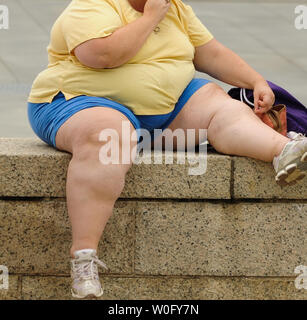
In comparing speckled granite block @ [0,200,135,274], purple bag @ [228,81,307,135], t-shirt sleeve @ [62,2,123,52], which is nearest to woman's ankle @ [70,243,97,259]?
speckled granite block @ [0,200,135,274]

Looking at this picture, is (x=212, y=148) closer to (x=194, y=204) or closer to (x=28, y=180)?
(x=194, y=204)

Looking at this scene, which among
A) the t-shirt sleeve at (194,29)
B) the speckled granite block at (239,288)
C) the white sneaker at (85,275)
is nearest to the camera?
the white sneaker at (85,275)

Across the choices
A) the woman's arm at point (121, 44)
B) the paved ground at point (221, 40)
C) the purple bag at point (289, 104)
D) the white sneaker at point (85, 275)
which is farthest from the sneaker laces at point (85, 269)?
the paved ground at point (221, 40)

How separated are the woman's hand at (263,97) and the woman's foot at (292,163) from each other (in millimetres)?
353

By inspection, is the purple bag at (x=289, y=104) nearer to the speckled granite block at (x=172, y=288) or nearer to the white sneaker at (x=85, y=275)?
the speckled granite block at (x=172, y=288)

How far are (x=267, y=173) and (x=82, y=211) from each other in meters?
0.82

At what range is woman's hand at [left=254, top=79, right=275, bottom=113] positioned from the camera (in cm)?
409

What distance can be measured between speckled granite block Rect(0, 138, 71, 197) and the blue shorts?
0.12 m

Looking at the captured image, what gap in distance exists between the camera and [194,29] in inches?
165

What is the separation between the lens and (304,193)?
3957 millimetres

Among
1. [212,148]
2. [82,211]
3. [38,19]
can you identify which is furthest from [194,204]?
[38,19]

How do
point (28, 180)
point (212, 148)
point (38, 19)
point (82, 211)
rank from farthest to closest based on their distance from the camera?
point (38, 19) < point (212, 148) < point (28, 180) < point (82, 211)

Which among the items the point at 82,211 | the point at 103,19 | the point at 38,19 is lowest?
the point at 82,211

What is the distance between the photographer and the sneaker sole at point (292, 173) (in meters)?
3.61
